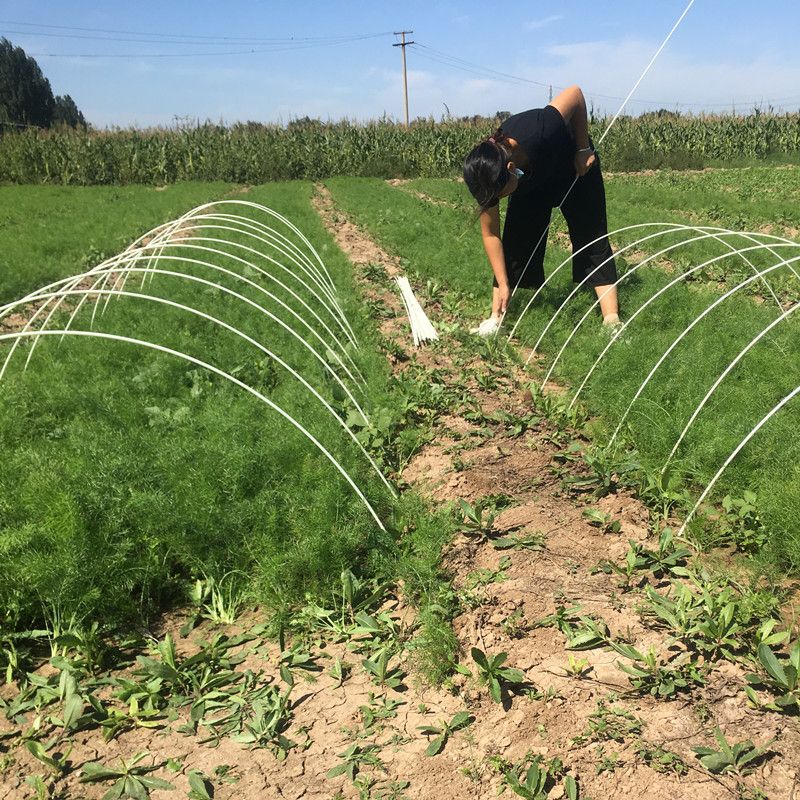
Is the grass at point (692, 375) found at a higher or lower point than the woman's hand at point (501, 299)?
lower

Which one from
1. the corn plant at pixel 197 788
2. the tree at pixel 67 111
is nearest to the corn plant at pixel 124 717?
the corn plant at pixel 197 788

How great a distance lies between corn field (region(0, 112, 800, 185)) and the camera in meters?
22.4

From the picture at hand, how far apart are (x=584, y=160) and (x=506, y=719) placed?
4.76m

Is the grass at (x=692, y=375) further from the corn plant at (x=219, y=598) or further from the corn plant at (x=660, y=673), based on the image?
the corn plant at (x=219, y=598)

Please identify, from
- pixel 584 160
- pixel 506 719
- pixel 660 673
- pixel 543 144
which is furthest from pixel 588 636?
pixel 584 160

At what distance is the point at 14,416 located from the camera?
13.5ft

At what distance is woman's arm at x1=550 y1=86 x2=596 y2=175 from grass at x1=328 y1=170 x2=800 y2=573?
1.12 meters

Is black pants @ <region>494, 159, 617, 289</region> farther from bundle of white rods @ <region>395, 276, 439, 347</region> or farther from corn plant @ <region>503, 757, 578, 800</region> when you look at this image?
corn plant @ <region>503, 757, 578, 800</region>

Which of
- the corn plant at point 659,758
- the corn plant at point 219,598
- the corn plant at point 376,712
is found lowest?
the corn plant at point 376,712

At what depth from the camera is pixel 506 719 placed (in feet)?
7.18

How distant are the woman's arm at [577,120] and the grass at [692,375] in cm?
112

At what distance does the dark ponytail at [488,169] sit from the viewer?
4.73m

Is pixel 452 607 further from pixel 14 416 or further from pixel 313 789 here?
pixel 14 416

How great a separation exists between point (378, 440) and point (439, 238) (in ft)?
23.3
